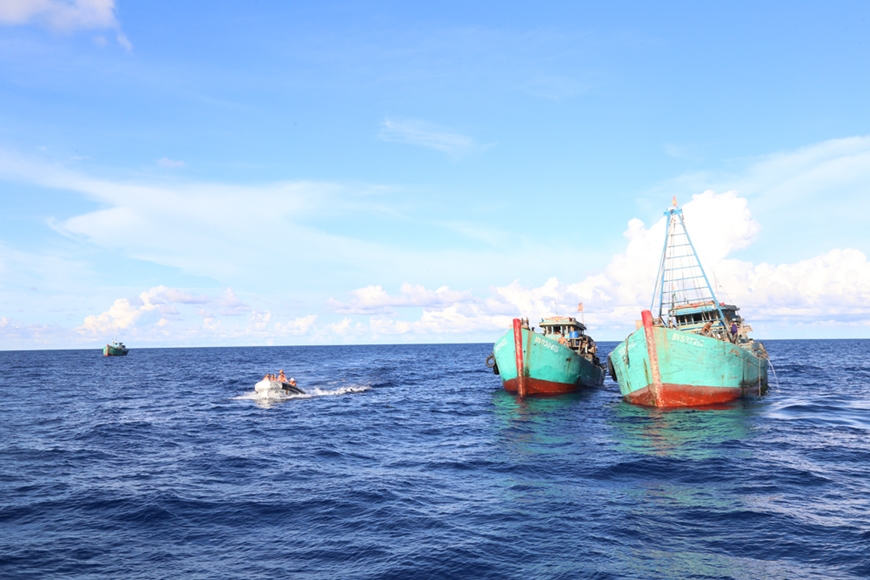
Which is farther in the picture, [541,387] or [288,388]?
[288,388]

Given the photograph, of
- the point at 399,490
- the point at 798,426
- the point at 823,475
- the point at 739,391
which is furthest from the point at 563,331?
the point at 399,490

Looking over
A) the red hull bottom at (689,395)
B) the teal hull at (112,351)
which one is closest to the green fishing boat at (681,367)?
the red hull bottom at (689,395)

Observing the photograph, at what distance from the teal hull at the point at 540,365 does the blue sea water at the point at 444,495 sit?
6803mm

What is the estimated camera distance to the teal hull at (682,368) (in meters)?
34.6

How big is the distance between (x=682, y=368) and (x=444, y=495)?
22.3m

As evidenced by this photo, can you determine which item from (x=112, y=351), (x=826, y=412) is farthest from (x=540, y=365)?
(x=112, y=351)

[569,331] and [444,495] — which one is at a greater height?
[569,331]

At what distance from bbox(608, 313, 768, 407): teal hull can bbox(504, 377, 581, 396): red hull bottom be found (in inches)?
321

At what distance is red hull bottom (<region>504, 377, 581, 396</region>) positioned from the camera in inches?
1762

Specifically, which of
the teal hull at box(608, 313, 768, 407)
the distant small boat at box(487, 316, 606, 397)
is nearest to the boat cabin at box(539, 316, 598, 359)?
the distant small boat at box(487, 316, 606, 397)

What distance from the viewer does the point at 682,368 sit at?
115 feet

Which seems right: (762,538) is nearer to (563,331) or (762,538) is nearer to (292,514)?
(292,514)

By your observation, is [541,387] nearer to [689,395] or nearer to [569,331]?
[569,331]

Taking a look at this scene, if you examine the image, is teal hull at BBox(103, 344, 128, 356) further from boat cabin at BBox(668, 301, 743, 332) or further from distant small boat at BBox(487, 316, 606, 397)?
boat cabin at BBox(668, 301, 743, 332)
